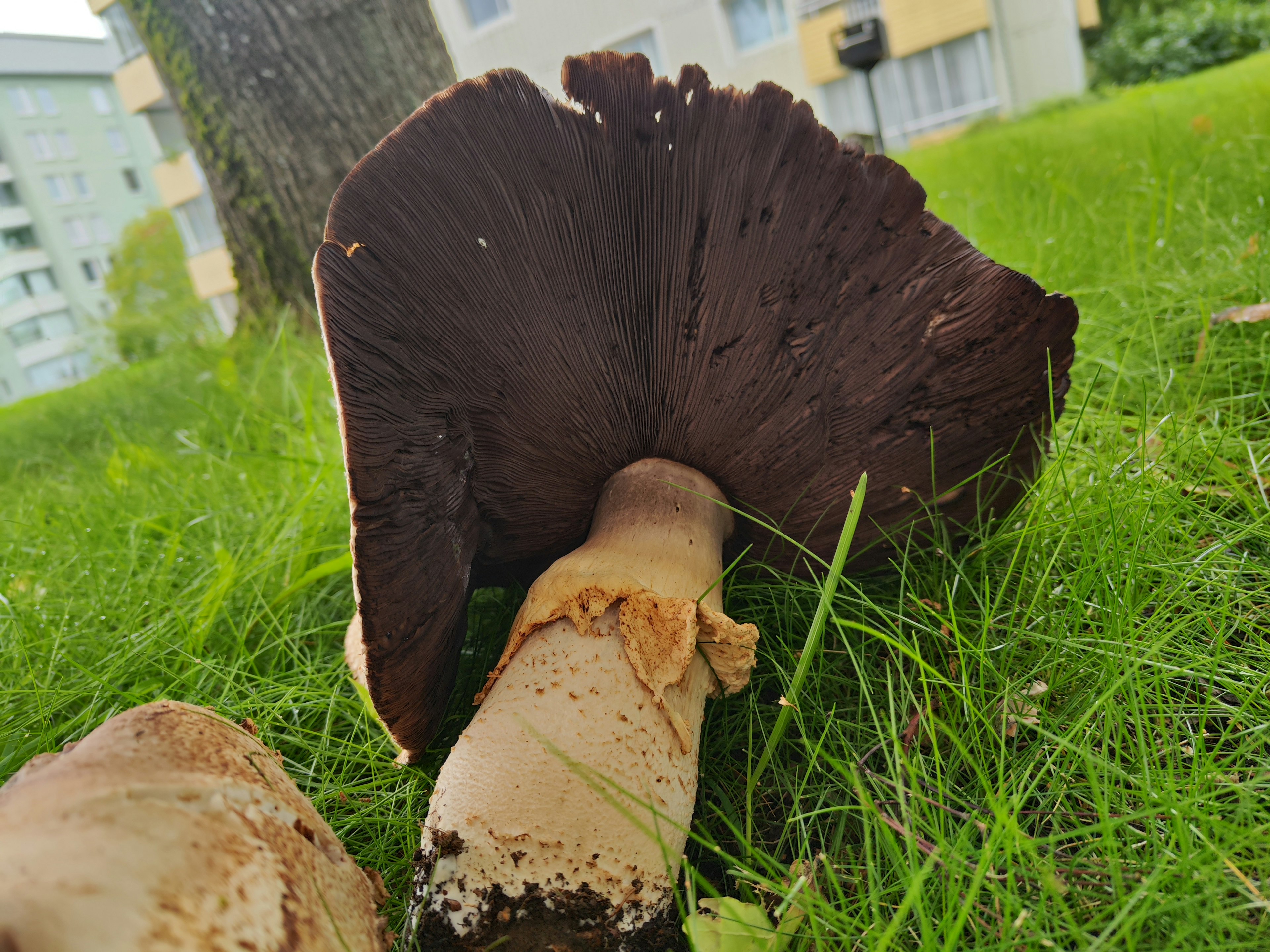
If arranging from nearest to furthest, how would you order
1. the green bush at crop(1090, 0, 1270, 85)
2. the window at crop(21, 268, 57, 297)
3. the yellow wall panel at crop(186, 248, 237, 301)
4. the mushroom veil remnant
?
the mushroom veil remnant
the green bush at crop(1090, 0, 1270, 85)
the yellow wall panel at crop(186, 248, 237, 301)
the window at crop(21, 268, 57, 297)

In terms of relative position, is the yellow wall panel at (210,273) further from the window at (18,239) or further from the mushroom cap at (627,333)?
the mushroom cap at (627,333)

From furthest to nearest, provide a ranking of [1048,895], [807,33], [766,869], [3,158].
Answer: [3,158], [807,33], [766,869], [1048,895]

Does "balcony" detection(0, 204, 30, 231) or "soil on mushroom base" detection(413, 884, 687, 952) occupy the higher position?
"balcony" detection(0, 204, 30, 231)

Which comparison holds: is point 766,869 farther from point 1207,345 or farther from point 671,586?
point 1207,345

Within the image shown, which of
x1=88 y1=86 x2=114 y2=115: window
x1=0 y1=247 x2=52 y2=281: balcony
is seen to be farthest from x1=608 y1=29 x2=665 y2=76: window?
x1=88 y1=86 x2=114 y2=115: window

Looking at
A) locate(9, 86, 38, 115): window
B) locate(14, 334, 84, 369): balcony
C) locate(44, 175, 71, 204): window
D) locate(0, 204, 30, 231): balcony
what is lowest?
locate(14, 334, 84, 369): balcony

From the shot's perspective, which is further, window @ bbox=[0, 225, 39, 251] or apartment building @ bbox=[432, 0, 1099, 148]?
window @ bbox=[0, 225, 39, 251]

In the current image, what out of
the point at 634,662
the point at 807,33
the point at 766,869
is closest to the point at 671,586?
the point at 634,662

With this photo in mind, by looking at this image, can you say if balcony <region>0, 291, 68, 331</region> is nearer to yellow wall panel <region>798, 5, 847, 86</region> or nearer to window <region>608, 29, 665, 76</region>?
window <region>608, 29, 665, 76</region>
